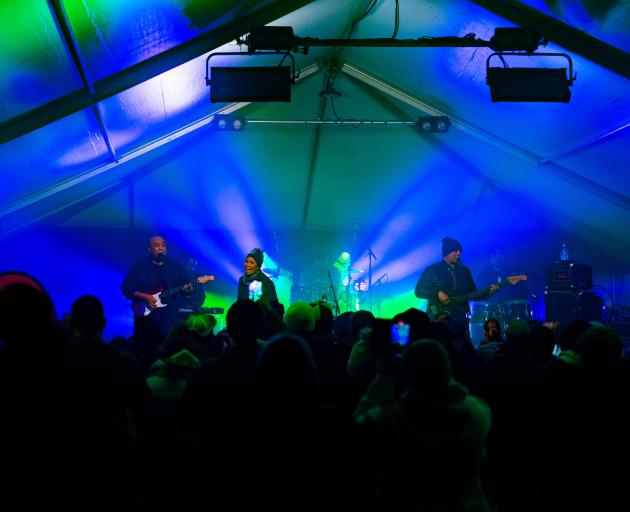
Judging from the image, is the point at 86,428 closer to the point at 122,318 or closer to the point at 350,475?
the point at 350,475

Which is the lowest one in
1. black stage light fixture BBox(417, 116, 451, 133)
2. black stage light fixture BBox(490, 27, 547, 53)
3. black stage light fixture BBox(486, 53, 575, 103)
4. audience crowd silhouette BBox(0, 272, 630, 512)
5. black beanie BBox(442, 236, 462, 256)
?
audience crowd silhouette BBox(0, 272, 630, 512)

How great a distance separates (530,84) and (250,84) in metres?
3.16

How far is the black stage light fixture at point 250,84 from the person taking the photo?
8422 millimetres

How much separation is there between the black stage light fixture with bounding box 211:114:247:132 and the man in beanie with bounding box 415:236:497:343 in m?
4.26

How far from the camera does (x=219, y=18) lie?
8070 mm

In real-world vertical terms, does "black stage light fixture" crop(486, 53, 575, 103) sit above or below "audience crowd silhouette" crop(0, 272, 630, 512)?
above

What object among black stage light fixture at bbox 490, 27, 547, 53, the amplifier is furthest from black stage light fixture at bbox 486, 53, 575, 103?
the amplifier

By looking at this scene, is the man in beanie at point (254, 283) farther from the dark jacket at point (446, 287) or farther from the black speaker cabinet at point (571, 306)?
the black speaker cabinet at point (571, 306)

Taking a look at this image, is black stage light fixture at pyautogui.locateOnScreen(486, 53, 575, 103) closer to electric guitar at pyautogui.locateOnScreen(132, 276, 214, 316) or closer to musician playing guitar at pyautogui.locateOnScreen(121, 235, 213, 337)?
musician playing guitar at pyautogui.locateOnScreen(121, 235, 213, 337)

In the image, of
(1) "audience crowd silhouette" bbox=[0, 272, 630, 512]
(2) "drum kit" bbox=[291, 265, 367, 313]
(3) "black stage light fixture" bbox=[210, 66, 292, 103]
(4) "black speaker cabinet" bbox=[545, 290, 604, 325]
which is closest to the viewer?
(1) "audience crowd silhouette" bbox=[0, 272, 630, 512]

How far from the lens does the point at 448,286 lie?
9203 millimetres

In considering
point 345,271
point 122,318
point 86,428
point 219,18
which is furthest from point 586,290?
point 86,428

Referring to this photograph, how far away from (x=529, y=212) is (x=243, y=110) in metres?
6.30

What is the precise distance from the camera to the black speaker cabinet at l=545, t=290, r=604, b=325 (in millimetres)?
11398
